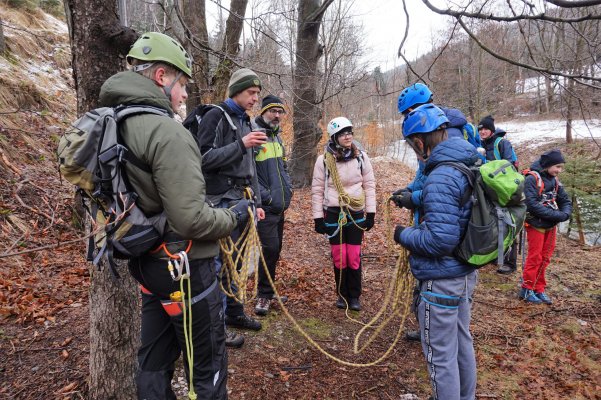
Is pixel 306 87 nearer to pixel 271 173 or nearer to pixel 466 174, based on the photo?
pixel 271 173

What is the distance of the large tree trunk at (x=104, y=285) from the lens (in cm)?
240

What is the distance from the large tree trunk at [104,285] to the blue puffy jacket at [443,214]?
7.13ft

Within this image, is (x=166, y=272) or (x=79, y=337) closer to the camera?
(x=166, y=272)

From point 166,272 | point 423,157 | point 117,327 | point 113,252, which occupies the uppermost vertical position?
point 423,157

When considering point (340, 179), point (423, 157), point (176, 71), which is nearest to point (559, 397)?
point (423, 157)

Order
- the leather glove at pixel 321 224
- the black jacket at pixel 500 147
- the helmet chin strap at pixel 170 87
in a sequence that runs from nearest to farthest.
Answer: the helmet chin strap at pixel 170 87
the leather glove at pixel 321 224
the black jacket at pixel 500 147

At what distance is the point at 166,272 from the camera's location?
2006 mm

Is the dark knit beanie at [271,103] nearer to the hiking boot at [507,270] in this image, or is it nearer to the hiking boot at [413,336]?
the hiking boot at [413,336]

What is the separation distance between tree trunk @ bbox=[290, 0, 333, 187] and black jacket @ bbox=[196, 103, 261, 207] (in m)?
5.41

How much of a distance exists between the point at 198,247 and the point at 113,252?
447 mm

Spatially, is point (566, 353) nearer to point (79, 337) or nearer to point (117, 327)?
point (117, 327)

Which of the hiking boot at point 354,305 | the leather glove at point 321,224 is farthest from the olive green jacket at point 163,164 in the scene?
the hiking boot at point 354,305

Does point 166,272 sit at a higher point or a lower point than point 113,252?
lower

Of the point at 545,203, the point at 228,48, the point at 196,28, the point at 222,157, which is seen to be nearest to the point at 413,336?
the point at 545,203
